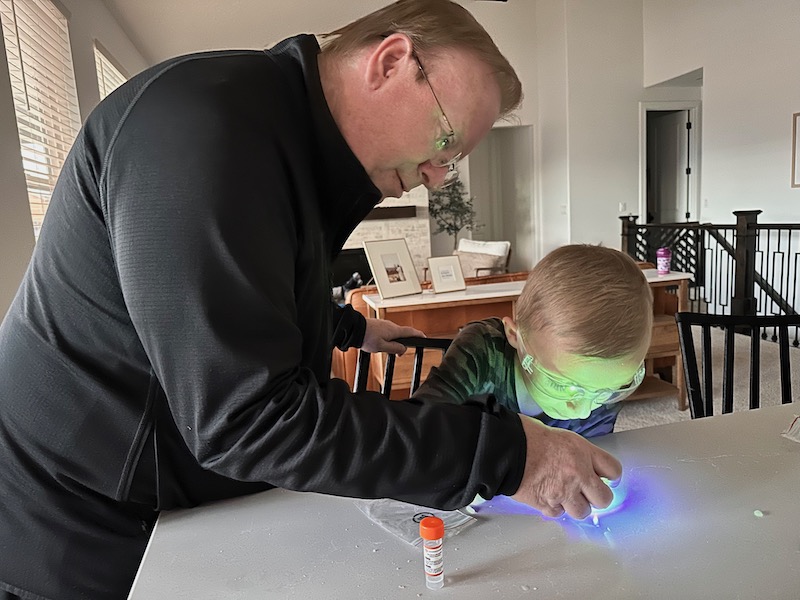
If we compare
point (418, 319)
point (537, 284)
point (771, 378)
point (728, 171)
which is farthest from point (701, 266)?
point (537, 284)

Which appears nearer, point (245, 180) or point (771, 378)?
point (245, 180)

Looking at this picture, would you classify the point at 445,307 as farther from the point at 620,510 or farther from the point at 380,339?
the point at 620,510

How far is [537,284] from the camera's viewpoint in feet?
3.68

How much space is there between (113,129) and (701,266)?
274 inches

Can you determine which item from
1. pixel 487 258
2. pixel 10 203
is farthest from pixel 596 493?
pixel 487 258

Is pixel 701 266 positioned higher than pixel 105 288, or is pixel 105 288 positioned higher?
pixel 105 288

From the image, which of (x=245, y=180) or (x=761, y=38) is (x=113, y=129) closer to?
(x=245, y=180)

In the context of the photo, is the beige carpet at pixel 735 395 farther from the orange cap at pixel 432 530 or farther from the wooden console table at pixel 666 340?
the orange cap at pixel 432 530

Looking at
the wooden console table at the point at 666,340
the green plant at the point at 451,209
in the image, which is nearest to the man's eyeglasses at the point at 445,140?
the wooden console table at the point at 666,340

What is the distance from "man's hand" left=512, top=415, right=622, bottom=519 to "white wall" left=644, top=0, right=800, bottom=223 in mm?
6176

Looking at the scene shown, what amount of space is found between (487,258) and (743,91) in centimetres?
313

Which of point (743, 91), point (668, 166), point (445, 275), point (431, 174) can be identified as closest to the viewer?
point (431, 174)

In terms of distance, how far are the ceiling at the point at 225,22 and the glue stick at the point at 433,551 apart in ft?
23.0

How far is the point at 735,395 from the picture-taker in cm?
366
